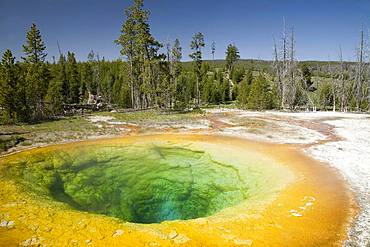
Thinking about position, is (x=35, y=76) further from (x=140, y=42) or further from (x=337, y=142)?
(x=337, y=142)

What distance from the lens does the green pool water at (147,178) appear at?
36.9 ft

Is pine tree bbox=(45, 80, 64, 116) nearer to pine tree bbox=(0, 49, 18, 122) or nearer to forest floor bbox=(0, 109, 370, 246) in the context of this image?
pine tree bbox=(0, 49, 18, 122)

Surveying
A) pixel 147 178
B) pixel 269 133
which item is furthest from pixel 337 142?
pixel 147 178

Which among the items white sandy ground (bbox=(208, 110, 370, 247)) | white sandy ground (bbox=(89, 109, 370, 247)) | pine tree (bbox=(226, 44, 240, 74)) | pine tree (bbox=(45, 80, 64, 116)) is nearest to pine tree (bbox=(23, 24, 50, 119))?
pine tree (bbox=(45, 80, 64, 116))

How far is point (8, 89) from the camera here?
2658 centimetres

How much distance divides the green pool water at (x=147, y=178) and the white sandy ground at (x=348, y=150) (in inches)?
108

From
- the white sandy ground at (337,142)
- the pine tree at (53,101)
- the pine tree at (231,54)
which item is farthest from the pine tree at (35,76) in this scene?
the pine tree at (231,54)

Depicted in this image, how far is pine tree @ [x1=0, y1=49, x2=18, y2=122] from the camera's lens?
26516 millimetres

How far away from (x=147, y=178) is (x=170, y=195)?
207 centimetres

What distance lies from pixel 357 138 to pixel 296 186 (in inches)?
414

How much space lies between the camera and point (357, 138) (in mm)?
19188

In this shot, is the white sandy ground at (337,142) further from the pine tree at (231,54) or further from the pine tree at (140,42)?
the pine tree at (231,54)

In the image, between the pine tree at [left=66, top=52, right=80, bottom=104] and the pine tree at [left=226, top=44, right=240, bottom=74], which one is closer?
the pine tree at [left=66, top=52, right=80, bottom=104]

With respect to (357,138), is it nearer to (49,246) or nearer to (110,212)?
(110,212)
